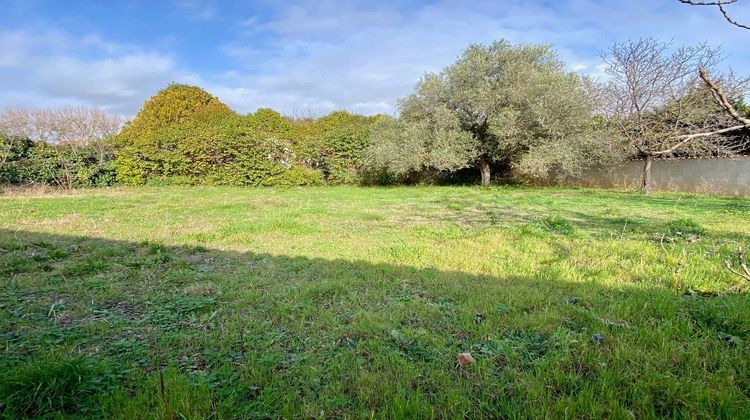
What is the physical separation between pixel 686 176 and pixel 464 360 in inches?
631

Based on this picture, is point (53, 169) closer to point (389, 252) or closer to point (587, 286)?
point (389, 252)

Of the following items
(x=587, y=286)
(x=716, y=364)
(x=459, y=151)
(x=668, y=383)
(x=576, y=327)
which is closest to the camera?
(x=668, y=383)

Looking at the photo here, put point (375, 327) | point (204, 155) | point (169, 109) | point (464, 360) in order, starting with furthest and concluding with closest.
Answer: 1. point (169, 109)
2. point (204, 155)
3. point (375, 327)
4. point (464, 360)

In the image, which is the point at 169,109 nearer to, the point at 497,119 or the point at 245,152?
the point at 245,152

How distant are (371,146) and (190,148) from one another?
7.66 m

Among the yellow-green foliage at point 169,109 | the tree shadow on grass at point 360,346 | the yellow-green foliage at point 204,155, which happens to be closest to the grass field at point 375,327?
the tree shadow on grass at point 360,346

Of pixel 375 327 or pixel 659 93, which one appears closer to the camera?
pixel 375 327

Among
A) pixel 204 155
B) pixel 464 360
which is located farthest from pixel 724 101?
pixel 204 155

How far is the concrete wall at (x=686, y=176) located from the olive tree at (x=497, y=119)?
8.51 feet

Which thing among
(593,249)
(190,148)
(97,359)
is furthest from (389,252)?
(190,148)

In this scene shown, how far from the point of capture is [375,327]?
228 centimetres

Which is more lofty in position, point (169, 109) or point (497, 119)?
point (169, 109)

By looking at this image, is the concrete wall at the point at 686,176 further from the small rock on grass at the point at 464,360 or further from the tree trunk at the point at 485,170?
the small rock on grass at the point at 464,360

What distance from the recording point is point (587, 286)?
2.94 m
